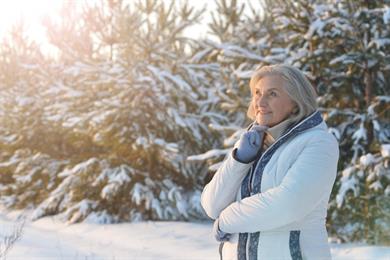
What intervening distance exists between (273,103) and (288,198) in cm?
41

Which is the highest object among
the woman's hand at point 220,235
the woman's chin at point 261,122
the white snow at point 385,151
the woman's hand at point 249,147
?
the woman's chin at point 261,122

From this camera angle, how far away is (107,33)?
12344 millimetres

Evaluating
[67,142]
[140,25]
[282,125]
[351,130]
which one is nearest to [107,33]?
[140,25]

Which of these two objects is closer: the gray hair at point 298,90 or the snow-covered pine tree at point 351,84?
the gray hair at point 298,90

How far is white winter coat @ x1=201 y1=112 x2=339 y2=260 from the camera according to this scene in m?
2.04

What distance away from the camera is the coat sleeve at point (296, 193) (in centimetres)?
203

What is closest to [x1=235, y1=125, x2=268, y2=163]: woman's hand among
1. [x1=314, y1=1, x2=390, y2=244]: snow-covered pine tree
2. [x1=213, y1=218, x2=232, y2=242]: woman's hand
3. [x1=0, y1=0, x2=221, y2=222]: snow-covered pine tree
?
[x1=213, y1=218, x2=232, y2=242]: woman's hand

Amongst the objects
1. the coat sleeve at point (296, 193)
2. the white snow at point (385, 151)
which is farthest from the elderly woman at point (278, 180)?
the white snow at point (385, 151)

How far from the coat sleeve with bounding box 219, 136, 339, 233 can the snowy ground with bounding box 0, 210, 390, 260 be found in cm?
479

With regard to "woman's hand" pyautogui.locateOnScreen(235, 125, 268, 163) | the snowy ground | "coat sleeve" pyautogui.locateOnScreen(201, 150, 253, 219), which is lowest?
the snowy ground

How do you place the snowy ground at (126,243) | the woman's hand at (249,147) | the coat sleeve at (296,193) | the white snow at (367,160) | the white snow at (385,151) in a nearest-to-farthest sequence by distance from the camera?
the coat sleeve at (296,193) < the woman's hand at (249,147) < the snowy ground at (126,243) < the white snow at (385,151) < the white snow at (367,160)

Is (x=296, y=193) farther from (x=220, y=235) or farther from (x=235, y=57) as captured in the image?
(x=235, y=57)

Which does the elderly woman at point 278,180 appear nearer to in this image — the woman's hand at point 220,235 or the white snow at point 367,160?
the woman's hand at point 220,235

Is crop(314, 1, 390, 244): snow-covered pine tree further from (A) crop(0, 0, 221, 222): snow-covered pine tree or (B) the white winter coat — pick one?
(B) the white winter coat
